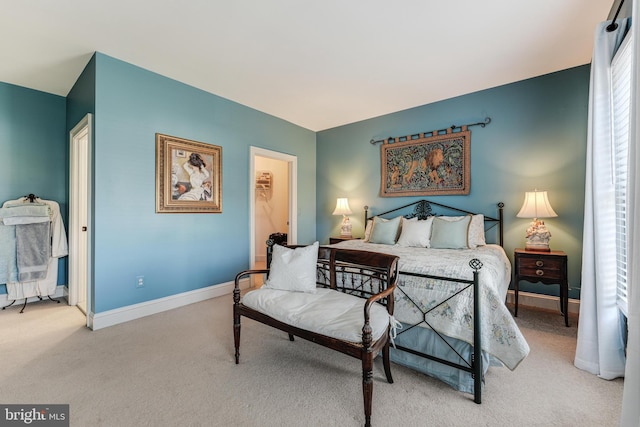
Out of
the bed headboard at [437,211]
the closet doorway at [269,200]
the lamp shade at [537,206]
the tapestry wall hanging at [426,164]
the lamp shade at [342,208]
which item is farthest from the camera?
the closet doorway at [269,200]

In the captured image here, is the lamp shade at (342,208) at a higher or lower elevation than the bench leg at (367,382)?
higher

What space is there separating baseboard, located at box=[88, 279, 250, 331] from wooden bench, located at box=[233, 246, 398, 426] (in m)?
1.60

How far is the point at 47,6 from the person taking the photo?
2.08 metres

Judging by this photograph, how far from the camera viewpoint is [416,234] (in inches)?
128

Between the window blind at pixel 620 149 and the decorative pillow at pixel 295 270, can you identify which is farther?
the decorative pillow at pixel 295 270

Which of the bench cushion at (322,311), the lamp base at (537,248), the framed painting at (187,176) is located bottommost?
the bench cushion at (322,311)

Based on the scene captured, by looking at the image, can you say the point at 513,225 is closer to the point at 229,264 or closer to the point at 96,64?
the point at 229,264

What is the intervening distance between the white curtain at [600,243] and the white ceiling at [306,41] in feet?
2.02

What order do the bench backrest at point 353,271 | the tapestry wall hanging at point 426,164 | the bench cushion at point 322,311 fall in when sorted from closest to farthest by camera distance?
the bench cushion at point 322,311 < the bench backrest at point 353,271 < the tapestry wall hanging at point 426,164

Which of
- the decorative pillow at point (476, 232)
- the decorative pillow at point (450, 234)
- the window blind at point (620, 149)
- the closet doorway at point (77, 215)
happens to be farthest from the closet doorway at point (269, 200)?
the window blind at point (620, 149)

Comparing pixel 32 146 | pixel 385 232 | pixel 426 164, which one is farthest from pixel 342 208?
pixel 32 146

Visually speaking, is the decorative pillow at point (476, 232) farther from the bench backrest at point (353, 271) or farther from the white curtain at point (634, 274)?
the white curtain at point (634, 274)

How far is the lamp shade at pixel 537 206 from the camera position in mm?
2867

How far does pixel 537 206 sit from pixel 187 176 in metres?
4.04
